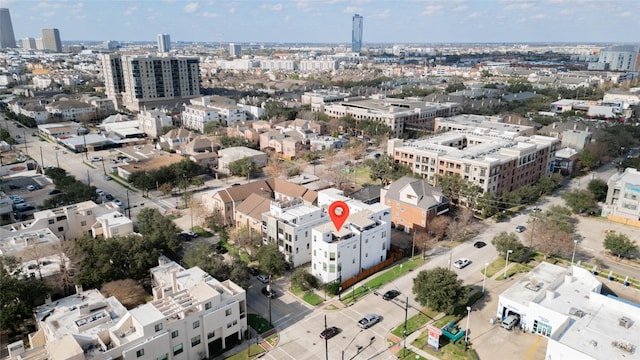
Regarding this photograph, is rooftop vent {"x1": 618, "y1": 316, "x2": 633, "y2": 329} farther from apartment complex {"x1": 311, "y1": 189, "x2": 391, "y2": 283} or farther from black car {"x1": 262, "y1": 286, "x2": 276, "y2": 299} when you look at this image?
black car {"x1": 262, "y1": 286, "x2": 276, "y2": 299}

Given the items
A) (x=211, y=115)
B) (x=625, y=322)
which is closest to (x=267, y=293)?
(x=625, y=322)

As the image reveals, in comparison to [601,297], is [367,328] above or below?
below

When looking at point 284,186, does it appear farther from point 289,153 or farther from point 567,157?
point 567,157

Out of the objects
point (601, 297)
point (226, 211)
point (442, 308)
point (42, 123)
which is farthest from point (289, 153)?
point (42, 123)

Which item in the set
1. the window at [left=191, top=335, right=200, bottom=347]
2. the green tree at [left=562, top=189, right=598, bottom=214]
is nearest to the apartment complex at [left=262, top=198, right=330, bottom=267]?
the window at [left=191, top=335, right=200, bottom=347]

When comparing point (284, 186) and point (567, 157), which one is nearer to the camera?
point (284, 186)
